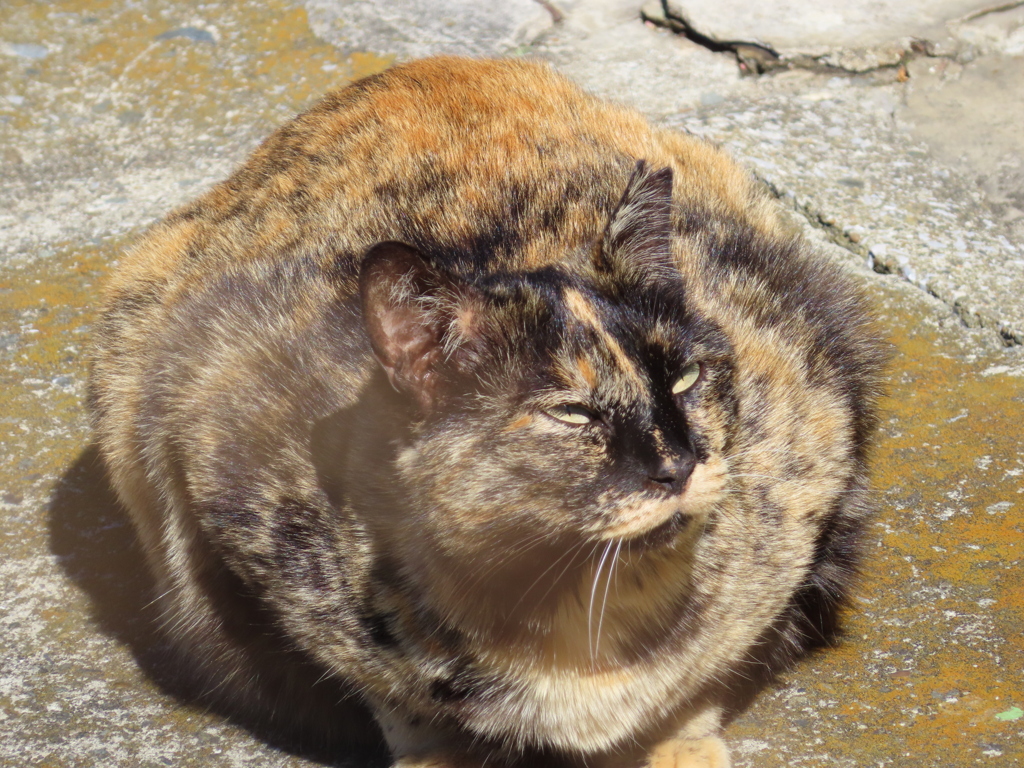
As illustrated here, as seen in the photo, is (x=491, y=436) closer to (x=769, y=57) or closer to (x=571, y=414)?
(x=571, y=414)

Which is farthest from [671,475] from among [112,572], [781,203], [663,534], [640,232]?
[781,203]

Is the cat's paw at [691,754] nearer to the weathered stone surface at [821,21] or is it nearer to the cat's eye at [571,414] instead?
the cat's eye at [571,414]

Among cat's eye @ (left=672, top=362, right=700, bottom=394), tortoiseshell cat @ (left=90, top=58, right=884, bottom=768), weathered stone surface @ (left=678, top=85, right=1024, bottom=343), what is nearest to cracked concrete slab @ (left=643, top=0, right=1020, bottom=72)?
weathered stone surface @ (left=678, top=85, right=1024, bottom=343)

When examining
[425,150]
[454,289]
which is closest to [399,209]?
[425,150]

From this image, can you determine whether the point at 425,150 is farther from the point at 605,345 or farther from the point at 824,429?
the point at 824,429

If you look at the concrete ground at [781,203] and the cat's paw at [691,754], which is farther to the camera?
the concrete ground at [781,203]

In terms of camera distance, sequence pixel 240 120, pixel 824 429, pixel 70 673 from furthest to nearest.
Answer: pixel 240 120
pixel 70 673
pixel 824 429

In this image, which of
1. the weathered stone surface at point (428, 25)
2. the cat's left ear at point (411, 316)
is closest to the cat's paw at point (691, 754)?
the cat's left ear at point (411, 316)
